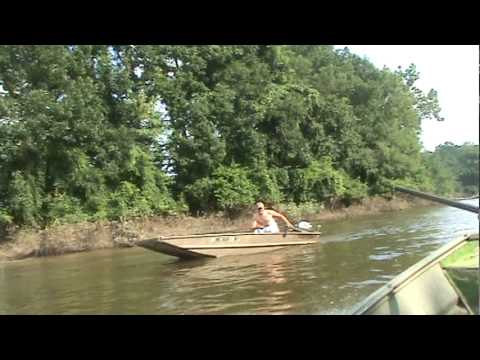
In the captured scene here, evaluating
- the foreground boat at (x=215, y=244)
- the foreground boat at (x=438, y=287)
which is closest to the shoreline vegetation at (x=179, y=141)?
the foreground boat at (x=215, y=244)

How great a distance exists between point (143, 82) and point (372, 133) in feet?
50.5

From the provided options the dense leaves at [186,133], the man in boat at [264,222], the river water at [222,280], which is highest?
the dense leaves at [186,133]

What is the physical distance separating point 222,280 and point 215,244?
2.52 metres

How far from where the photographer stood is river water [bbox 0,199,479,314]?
8.25m

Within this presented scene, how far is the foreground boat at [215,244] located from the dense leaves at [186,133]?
967cm

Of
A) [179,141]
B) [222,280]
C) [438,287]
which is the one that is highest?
[179,141]

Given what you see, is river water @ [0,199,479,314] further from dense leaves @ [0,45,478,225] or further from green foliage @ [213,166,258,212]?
green foliage @ [213,166,258,212]

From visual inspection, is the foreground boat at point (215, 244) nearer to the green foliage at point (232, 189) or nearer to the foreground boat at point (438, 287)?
the foreground boat at point (438, 287)

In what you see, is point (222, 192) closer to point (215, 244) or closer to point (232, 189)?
point (232, 189)

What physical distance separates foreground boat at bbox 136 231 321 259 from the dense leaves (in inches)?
381

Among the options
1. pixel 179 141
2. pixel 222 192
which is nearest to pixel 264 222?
pixel 222 192

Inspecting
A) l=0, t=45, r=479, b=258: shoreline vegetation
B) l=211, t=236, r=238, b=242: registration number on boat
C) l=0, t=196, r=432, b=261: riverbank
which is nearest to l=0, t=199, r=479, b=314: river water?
l=211, t=236, r=238, b=242: registration number on boat

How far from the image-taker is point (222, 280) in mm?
10234

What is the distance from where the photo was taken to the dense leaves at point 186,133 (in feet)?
68.5
